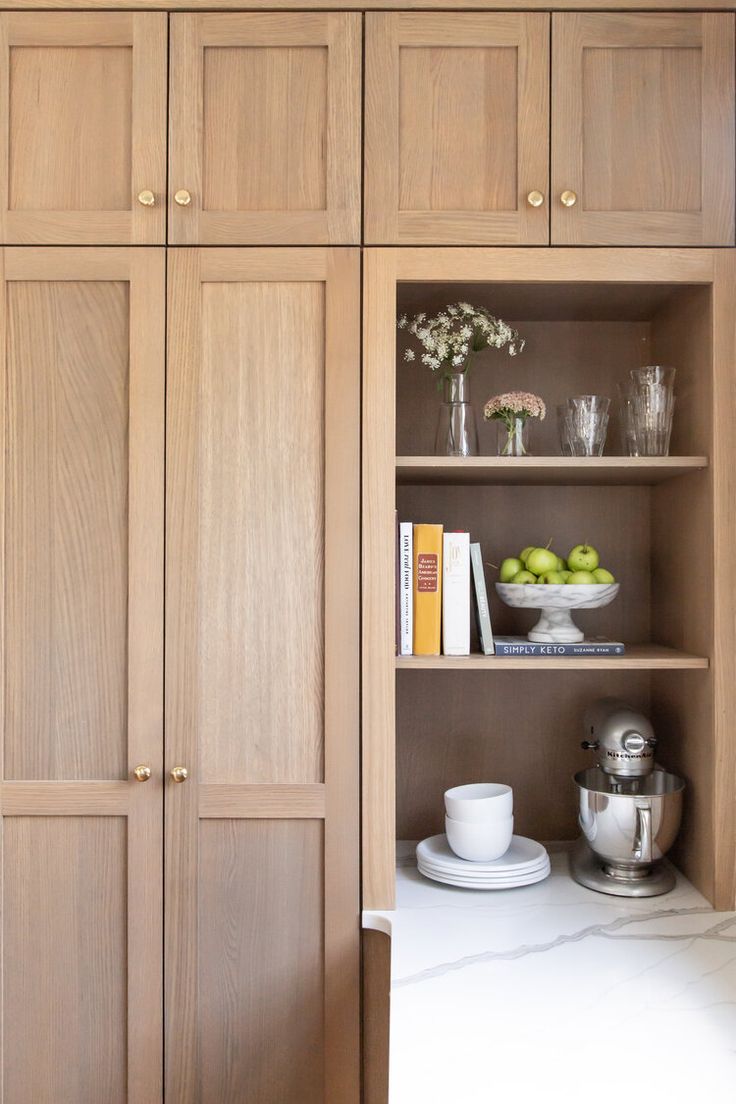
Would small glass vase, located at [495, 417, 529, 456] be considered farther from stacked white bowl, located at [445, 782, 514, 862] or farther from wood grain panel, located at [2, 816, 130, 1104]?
wood grain panel, located at [2, 816, 130, 1104]

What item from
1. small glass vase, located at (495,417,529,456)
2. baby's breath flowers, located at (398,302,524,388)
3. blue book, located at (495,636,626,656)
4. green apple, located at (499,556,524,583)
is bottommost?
blue book, located at (495,636,626,656)

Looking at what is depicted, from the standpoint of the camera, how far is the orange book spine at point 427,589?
5.76 feet

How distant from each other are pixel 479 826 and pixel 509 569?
521mm

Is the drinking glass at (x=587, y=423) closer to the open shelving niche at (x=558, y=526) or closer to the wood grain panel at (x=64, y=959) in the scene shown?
the open shelving niche at (x=558, y=526)

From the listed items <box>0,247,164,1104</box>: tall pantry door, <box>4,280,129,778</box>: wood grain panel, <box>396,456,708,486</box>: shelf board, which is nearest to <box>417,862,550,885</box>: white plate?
<box>0,247,164,1104</box>: tall pantry door

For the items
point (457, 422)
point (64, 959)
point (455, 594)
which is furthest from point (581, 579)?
point (64, 959)

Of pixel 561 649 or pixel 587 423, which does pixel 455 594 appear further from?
pixel 587 423

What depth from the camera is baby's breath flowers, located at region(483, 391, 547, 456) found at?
5.86 ft

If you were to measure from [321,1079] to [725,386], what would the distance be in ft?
4.89

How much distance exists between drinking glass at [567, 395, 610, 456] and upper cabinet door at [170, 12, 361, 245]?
1.83 feet

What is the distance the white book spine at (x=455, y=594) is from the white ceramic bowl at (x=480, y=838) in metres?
0.34

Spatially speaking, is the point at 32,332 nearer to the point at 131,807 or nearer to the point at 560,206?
the point at 131,807

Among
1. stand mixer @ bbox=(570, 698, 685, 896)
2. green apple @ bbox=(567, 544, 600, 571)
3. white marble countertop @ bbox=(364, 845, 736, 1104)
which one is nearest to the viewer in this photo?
white marble countertop @ bbox=(364, 845, 736, 1104)

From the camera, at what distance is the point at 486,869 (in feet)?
5.68
